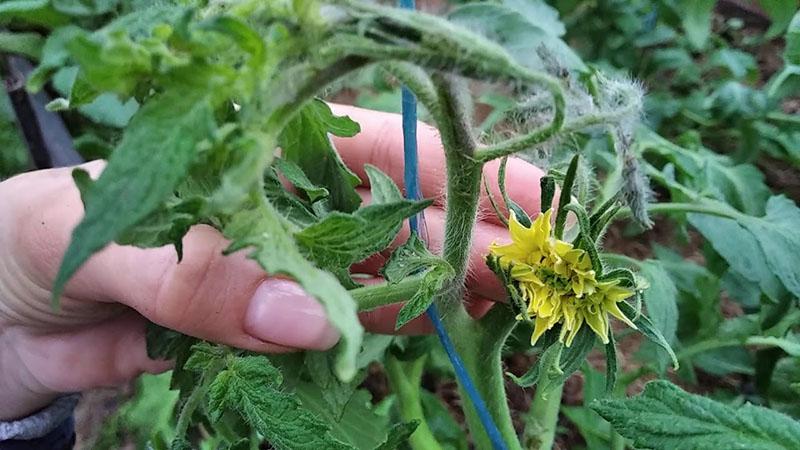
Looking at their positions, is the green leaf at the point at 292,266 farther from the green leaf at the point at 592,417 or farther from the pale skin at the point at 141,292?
the green leaf at the point at 592,417

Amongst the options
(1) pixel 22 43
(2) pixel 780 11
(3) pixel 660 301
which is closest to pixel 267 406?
(3) pixel 660 301

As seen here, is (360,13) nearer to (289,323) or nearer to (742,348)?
(289,323)

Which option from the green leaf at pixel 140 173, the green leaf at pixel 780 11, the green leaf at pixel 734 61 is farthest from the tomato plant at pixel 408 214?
the green leaf at pixel 734 61

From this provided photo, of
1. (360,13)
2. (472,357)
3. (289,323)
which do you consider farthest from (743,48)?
(360,13)

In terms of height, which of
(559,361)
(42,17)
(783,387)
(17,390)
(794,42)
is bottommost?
(17,390)

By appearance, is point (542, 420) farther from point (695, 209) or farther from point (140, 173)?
point (140, 173)

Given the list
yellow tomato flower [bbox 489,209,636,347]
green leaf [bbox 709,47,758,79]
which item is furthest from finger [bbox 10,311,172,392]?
green leaf [bbox 709,47,758,79]

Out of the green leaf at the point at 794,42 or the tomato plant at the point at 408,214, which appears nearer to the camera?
the tomato plant at the point at 408,214
